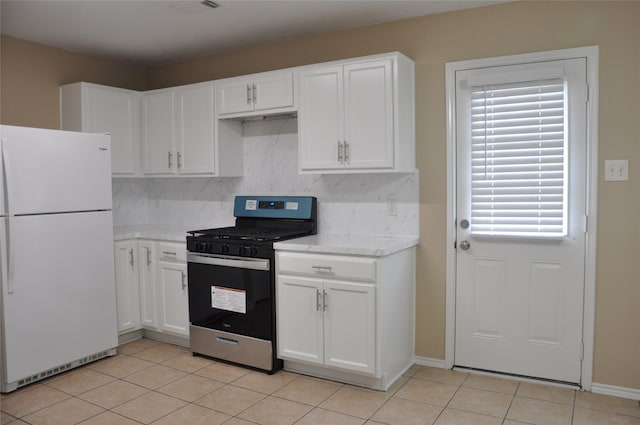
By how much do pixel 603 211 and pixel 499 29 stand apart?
4.24 ft

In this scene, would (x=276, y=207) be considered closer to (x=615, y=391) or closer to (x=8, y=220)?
(x=8, y=220)

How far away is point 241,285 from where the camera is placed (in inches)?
135

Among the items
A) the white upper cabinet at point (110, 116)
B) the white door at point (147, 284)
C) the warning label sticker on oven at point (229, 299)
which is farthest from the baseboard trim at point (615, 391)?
the white upper cabinet at point (110, 116)

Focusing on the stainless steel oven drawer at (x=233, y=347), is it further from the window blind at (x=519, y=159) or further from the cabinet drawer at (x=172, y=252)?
the window blind at (x=519, y=159)

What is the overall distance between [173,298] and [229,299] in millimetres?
662

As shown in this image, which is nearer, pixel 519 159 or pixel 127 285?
pixel 519 159

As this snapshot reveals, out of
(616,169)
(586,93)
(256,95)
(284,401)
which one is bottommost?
(284,401)

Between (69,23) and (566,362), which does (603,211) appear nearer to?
(566,362)

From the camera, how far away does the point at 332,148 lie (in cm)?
340

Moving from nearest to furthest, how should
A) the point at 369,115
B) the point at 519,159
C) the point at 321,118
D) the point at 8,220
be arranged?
the point at 8,220, the point at 519,159, the point at 369,115, the point at 321,118

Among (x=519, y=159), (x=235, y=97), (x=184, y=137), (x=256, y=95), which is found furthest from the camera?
(x=184, y=137)

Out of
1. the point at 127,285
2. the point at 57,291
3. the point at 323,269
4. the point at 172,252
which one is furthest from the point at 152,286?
the point at 323,269

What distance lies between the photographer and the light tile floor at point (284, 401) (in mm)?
2736

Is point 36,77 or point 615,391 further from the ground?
point 36,77
